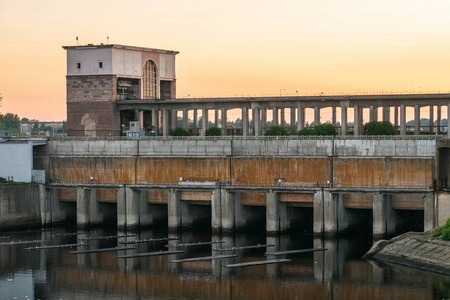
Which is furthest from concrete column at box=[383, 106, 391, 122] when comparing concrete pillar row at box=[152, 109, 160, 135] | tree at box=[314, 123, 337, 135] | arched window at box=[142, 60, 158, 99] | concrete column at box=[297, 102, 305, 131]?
arched window at box=[142, 60, 158, 99]

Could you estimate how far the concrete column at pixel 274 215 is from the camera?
88938mm

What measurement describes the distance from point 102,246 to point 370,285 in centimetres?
2742

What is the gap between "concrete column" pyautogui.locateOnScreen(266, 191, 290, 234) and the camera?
292 ft

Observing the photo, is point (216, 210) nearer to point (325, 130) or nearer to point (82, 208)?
point (82, 208)

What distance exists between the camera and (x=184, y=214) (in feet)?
313

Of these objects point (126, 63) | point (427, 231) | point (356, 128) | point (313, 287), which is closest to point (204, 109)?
point (126, 63)

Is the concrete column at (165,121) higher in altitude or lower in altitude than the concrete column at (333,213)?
higher

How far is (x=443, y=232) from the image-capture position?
74.1 metres

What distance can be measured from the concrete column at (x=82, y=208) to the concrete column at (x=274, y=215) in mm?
19586

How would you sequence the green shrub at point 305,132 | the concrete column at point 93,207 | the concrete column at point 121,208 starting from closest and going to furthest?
the concrete column at point 121,208, the concrete column at point 93,207, the green shrub at point 305,132

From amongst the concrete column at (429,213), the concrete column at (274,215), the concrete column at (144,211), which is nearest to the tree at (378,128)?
the concrete column at (274,215)

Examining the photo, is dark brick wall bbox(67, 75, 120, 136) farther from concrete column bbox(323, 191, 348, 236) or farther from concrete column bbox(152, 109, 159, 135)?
concrete column bbox(323, 191, 348, 236)

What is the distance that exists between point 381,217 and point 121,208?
26016mm

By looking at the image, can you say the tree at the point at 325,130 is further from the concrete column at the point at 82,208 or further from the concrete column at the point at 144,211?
the concrete column at the point at 82,208
